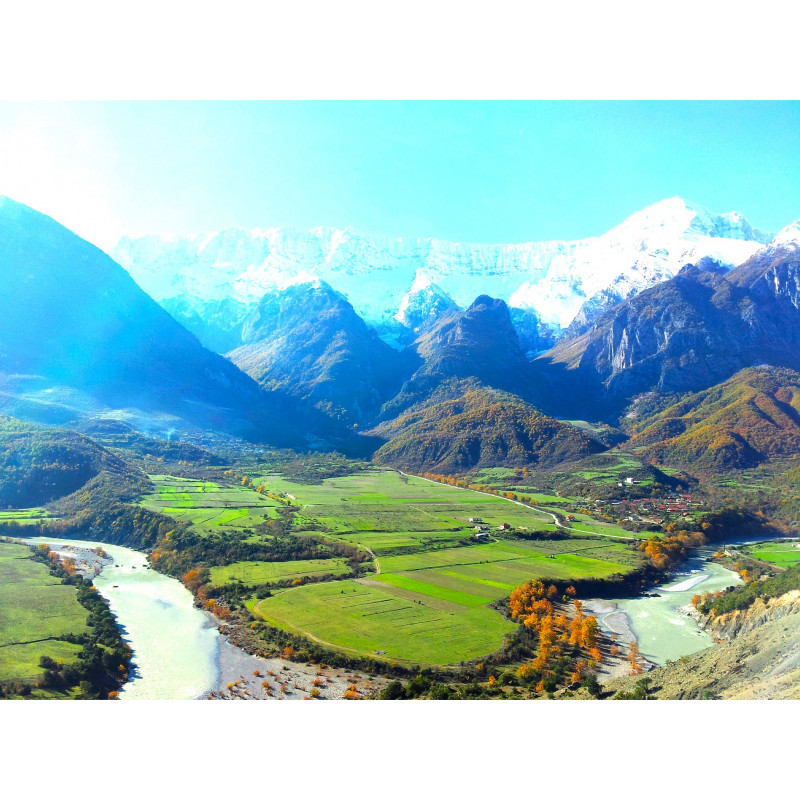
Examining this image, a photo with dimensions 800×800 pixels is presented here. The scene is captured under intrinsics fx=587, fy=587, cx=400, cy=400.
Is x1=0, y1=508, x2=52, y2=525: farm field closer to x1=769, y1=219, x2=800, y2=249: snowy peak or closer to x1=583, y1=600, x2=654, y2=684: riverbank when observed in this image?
x1=583, y1=600, x2=654, y2=684: riverbank

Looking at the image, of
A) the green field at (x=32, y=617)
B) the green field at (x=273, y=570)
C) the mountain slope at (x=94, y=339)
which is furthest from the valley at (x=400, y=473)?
the mountain slope at (x=94, y=339)

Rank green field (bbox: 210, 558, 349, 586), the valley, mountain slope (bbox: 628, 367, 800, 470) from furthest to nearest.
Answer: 1. mountain slope (bbox: 628, 367, 800, 470)
2. green field (bbox: 210, 558, 349, 586)
3. the valley

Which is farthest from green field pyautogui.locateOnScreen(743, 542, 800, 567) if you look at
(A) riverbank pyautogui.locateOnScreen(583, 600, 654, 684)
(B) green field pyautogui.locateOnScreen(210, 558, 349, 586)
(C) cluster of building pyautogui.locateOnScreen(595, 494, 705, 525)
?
(B) green field pyautogui.locateOnScreen(210, 558, 349, 586)

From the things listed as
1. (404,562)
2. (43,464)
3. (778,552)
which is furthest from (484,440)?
(43,464)

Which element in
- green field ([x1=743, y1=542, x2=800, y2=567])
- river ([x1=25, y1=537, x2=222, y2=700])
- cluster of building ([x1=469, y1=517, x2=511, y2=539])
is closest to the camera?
river ([x1=25, y1=537, x2=222, y2=700])

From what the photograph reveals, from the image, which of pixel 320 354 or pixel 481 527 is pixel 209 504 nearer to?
pixel 481 527

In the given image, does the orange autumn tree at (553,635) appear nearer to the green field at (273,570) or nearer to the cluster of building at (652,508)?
the green field at (273,570)

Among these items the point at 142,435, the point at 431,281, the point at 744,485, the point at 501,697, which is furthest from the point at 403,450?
the point at 431,281
